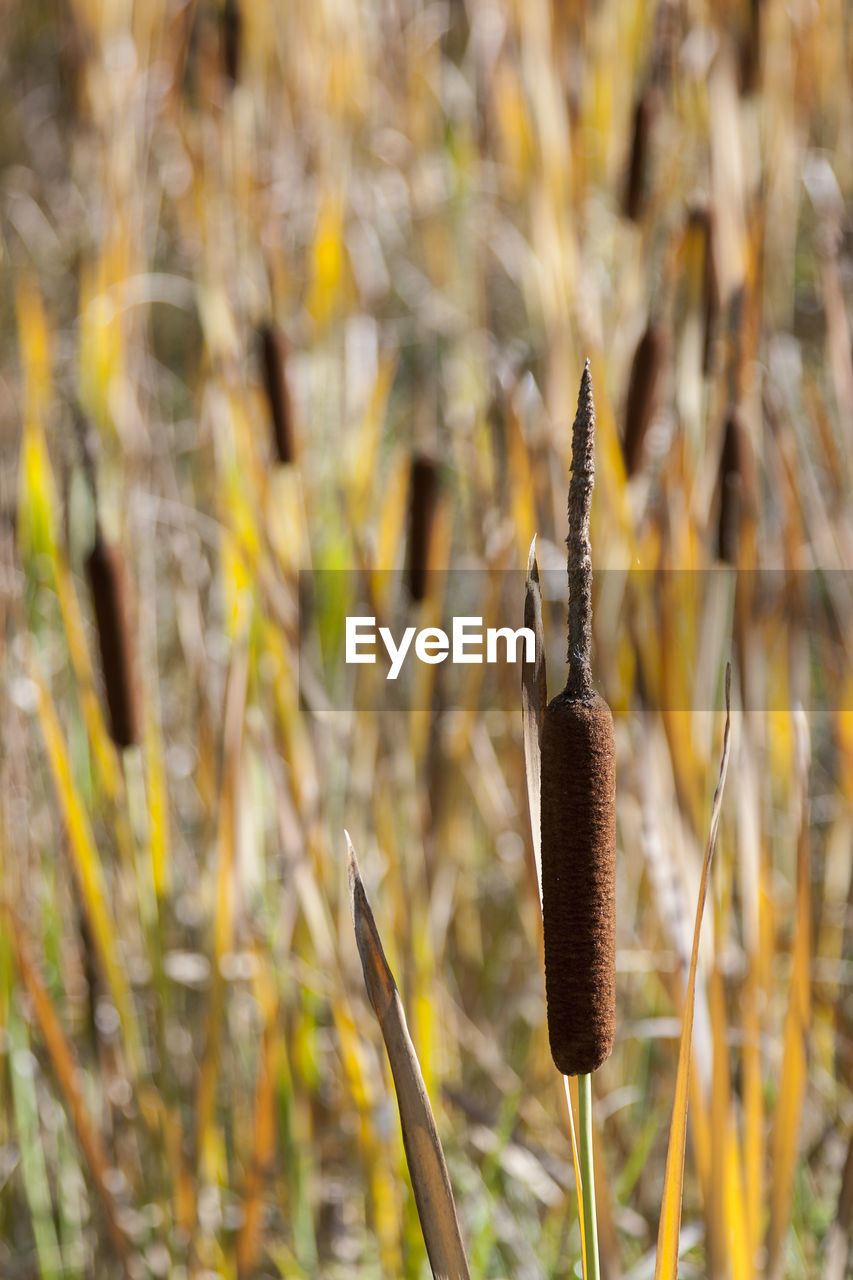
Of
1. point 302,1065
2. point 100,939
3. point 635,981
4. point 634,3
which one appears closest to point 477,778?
point 635,981

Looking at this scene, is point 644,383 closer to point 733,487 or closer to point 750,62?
point 733,487

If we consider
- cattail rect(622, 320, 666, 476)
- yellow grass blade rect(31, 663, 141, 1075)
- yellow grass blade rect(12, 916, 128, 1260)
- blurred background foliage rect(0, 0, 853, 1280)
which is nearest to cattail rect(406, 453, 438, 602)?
blurred background foliage rect(0, 0, 853, 1280)

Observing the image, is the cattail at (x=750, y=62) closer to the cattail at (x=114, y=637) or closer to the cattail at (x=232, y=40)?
the cattail at (x=232, y=40)

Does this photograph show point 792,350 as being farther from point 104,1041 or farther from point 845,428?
point 104,1041

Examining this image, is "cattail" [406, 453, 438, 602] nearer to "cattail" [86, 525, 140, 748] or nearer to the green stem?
"cattail" [86, 525, 140, 748]

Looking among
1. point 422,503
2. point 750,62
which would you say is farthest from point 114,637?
point 750,62

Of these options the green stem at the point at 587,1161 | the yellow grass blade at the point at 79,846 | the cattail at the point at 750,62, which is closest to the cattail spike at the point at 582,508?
the green stem at the point at 587,1161
